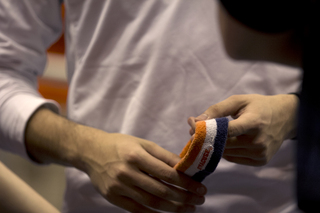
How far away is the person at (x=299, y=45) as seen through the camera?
153 millimetres

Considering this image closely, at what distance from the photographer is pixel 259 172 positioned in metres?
0.26

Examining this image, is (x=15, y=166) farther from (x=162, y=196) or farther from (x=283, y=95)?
(x=283, y=95)

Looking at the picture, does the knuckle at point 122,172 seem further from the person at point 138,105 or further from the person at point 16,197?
the person at point 16,197

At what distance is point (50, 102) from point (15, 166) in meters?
0.26

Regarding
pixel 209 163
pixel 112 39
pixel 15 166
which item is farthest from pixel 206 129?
pixel 15 166

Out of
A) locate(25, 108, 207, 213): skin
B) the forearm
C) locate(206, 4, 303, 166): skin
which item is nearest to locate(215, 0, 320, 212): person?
locate(206, 4, 303, 166): skin

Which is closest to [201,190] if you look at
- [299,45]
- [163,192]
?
[163,192]

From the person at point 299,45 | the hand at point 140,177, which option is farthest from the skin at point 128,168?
the person at point 299,45

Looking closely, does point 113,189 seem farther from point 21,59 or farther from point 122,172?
point 21,59

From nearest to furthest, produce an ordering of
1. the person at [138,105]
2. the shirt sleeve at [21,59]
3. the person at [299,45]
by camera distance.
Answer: the person at [299,45], the person at [138,105], the shirt sleeve at [21,59]

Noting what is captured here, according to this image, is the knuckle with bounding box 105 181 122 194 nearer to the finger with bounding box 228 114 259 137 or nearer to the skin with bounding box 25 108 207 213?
the skin with bounding box 25 108 207 213

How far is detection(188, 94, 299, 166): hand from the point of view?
0.20 m

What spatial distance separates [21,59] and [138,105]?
0.23 meters

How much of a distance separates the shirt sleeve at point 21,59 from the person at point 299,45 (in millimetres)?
306
